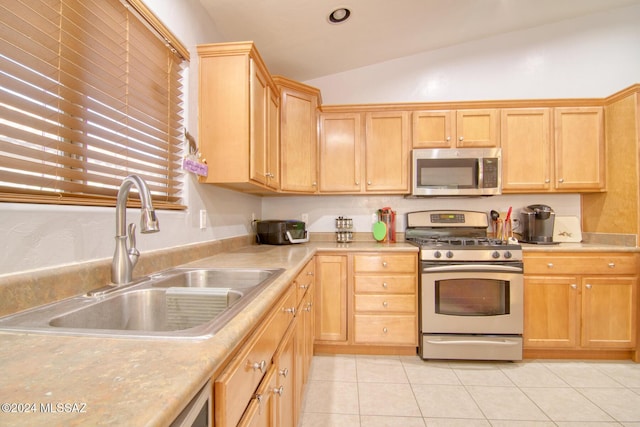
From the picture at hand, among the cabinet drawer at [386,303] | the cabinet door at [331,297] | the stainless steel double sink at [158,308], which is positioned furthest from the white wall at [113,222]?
the cabinet drawer at [386,303]

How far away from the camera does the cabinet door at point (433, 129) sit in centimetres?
246

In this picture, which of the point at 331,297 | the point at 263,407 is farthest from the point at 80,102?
the point at 331,297

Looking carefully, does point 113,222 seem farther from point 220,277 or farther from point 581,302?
point 581,302

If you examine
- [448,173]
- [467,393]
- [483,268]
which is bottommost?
[467,393]

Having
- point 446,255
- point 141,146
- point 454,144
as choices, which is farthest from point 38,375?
point 454,144

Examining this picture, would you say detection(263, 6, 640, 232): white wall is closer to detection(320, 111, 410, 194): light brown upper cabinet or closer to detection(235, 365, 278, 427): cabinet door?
detection(320, 111, 410, 194): light brown upper cabinet

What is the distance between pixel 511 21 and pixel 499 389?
305cm

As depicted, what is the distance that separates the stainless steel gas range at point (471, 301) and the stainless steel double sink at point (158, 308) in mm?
1442

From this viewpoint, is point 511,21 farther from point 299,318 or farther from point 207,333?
point 207,333

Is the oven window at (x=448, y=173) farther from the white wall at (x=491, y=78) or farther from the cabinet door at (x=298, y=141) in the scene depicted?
the cabinet door at (x=298, y=141)

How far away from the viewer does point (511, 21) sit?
8.14ft

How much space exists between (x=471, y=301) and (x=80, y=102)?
2535 millimetres

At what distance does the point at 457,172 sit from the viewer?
2406 mm

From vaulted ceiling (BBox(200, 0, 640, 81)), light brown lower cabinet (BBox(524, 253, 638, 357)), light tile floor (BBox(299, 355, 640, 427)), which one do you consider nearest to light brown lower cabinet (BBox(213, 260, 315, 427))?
light tile floor (BBox(299, 355, 640, 427))
